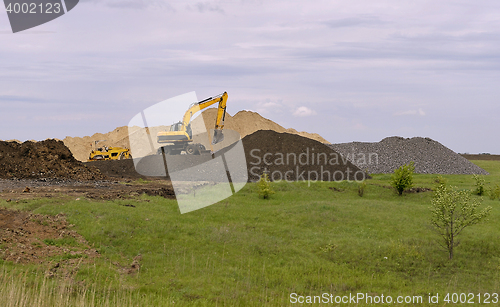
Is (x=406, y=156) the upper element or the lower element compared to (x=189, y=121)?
lower

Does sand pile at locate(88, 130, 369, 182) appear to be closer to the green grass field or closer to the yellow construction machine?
the yellow construction machine

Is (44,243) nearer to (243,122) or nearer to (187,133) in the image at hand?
(187,133)

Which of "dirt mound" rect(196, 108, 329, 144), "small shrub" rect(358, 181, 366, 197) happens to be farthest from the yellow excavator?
"dirt mound" rect(196, 108, 329, 144)

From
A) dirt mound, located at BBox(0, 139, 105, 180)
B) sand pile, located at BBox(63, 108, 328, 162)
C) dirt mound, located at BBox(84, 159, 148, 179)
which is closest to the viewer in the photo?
dirt mound, located at BBox(0, 139, 105, 180)

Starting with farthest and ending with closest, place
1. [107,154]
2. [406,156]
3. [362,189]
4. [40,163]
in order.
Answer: [107,154] < [406,156] < [40,163] < [362,189]

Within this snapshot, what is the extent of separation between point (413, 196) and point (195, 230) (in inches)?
684

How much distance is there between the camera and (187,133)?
135 ft

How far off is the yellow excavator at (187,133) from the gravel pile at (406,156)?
1751 centimetres

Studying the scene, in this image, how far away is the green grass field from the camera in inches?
468

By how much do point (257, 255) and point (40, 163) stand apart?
22571 millimetres

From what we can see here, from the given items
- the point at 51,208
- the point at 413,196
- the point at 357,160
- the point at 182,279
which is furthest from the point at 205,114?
the point at 182,279

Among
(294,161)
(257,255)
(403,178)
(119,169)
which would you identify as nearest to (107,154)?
(119,169)

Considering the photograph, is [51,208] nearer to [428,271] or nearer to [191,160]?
[428,271]

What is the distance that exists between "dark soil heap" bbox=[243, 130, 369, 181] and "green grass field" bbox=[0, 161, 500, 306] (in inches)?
508
